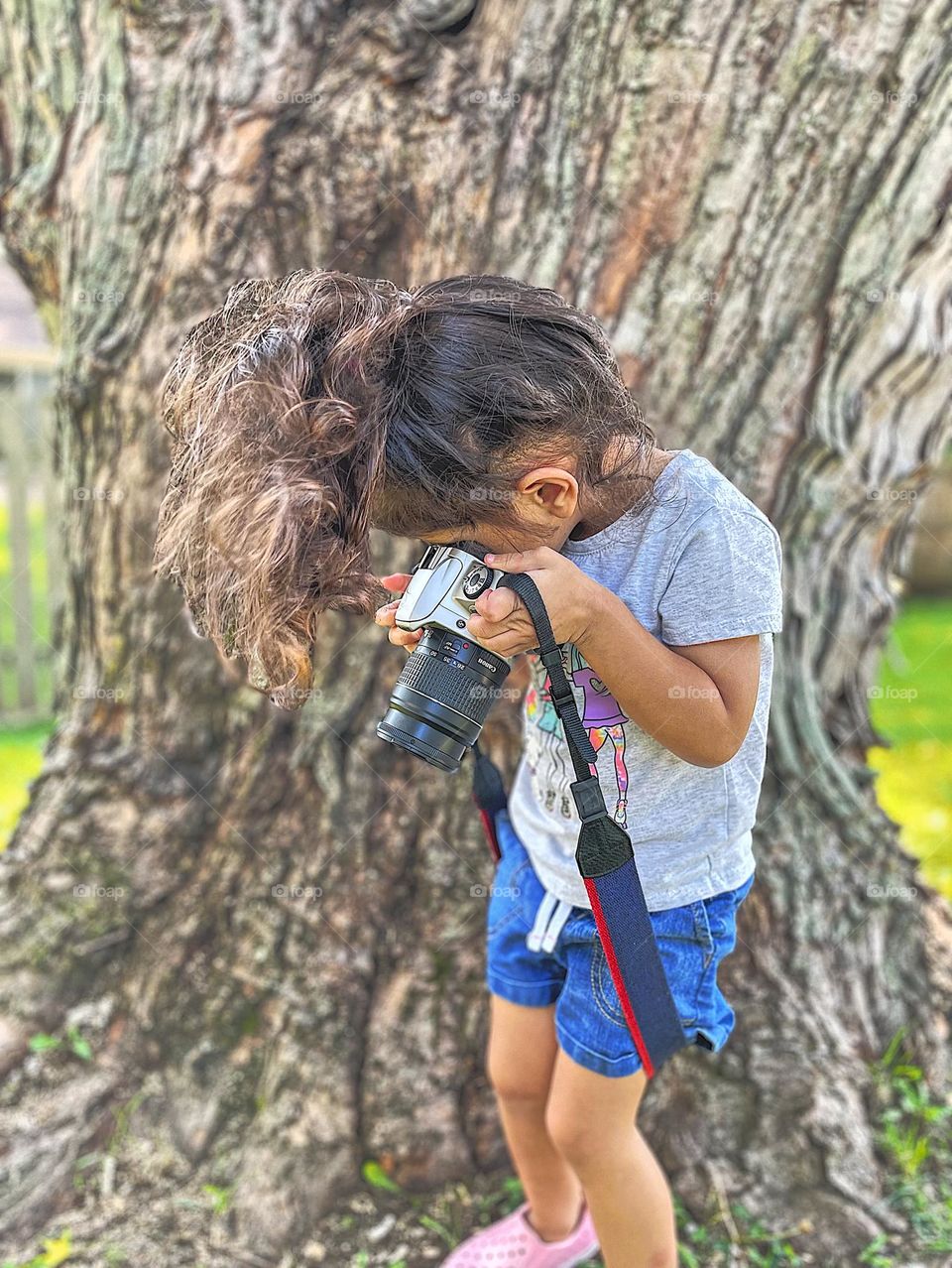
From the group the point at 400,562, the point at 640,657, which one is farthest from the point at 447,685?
the point at 400,562

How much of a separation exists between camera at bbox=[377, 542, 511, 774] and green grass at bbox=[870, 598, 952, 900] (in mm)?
2166

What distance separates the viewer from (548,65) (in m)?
2.16

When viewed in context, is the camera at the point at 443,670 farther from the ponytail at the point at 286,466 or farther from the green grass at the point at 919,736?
the green grass at the point at 919,736

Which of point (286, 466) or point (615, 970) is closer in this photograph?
point (286, 466)

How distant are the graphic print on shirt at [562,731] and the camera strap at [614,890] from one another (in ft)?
0.19

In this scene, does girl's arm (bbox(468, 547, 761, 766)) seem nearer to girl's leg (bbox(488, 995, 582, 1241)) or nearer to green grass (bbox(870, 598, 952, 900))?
girl's leg (bbox(488, 995, 582, 1241))

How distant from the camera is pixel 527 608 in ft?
4.83

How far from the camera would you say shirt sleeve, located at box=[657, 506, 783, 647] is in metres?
1.56

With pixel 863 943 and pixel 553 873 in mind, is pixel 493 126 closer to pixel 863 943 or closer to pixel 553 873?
pixel 553 873

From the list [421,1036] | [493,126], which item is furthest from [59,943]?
[493,126]

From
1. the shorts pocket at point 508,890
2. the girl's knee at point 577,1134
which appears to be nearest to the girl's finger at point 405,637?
the shorts pocket at point 508,890

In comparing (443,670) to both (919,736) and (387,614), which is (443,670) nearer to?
(387,614)

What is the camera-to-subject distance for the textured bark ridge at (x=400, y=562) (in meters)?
2.14

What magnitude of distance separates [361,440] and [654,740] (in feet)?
2.05
